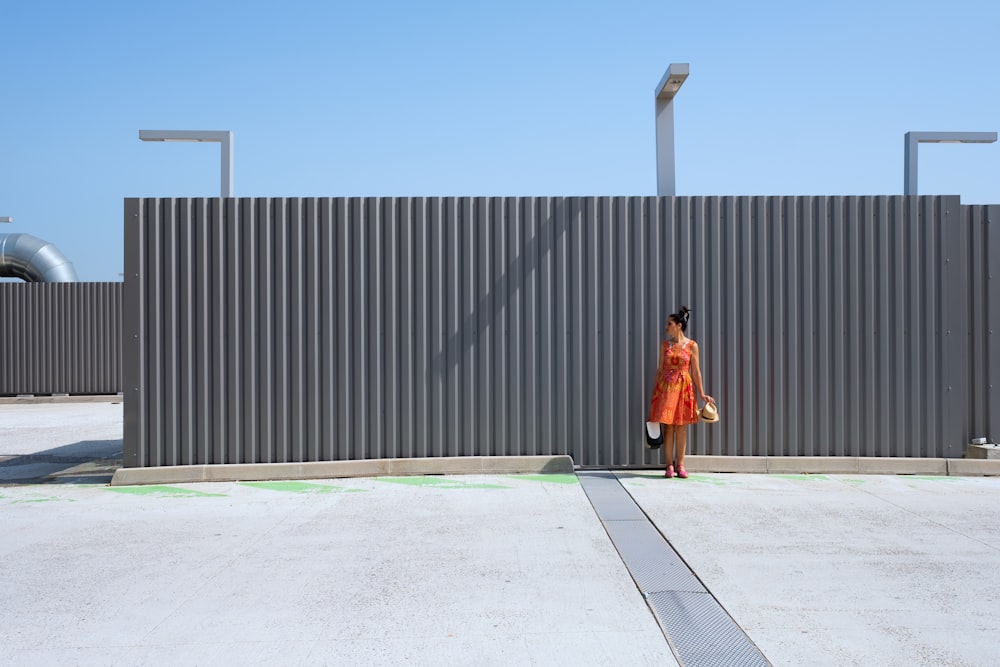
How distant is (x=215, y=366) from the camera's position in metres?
8.97

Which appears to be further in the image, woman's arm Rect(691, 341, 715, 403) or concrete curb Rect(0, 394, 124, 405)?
concrete curb Rect(0, 394, 124, 405)

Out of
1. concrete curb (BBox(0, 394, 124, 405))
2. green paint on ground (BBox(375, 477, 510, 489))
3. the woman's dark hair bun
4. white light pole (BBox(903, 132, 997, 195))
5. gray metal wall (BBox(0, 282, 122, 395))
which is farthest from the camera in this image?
gray metal wall (BBox(0, 282, 122, 395))

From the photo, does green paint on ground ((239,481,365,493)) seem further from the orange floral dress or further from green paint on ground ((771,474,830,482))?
green paint on ground ((771,474,830,482))

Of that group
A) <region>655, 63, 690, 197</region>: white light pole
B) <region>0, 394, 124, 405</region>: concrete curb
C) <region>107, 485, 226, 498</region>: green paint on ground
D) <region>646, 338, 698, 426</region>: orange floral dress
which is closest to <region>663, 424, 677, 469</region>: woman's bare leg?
<region>646, 338, 698, 426</region>: orange floral dress

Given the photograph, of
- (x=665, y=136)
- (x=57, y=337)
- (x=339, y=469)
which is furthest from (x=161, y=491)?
(x=57, y=337)

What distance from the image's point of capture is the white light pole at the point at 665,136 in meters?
9.41

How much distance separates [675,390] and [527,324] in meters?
1.69

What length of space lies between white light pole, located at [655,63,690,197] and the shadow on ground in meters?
6.84

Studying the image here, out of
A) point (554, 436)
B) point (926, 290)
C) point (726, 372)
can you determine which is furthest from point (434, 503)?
point (926, 290)

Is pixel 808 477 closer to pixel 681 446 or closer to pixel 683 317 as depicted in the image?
pixel 681 446

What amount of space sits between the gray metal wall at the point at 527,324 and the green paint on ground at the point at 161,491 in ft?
1.31

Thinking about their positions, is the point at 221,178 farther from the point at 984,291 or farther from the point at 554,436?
the point at 984,291

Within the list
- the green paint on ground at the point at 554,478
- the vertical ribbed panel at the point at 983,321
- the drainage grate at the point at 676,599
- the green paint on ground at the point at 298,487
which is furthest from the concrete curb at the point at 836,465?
the green paint on ground at the point at 298,487

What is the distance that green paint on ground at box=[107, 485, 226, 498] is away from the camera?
26.8ft
